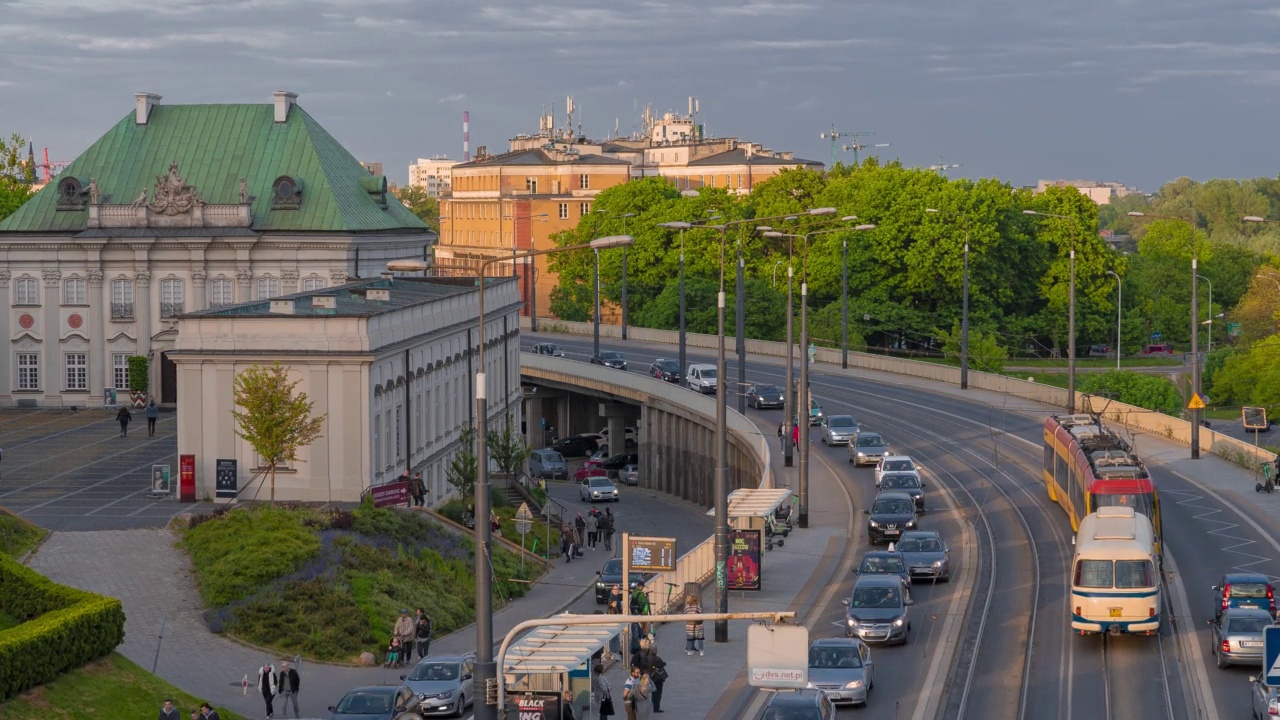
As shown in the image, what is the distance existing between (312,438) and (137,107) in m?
47.2

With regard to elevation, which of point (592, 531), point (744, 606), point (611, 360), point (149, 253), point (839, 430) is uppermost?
point (149, 253)

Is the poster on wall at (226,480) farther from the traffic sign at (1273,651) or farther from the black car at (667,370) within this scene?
the black car at (667,370)

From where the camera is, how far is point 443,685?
4116 centimetres

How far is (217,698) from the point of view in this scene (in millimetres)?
44000

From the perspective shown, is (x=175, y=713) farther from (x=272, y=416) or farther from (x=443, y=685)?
(x=272, y=416)

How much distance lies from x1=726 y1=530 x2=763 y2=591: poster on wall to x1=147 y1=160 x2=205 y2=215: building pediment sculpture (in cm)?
5106

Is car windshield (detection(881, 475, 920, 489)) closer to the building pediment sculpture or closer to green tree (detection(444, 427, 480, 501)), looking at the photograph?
green tree (detection(444, 427, 480, 501))

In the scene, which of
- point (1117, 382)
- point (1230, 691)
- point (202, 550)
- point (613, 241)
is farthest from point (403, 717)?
point (1117, 382)

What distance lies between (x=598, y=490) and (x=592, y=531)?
743 inches

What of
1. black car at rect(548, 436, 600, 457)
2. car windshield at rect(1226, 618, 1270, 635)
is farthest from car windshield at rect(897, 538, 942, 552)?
black car at rect(548, 436, 600, 457)

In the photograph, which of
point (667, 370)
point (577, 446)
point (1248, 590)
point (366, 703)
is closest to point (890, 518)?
point (1248, 590)

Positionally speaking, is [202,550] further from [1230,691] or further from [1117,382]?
[1117,382]

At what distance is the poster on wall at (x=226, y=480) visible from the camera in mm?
62875

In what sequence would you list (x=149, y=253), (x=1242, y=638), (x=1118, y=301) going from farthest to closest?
(x=1118, y=301) → (x=149, y=253) → (x=1242, y=638)
